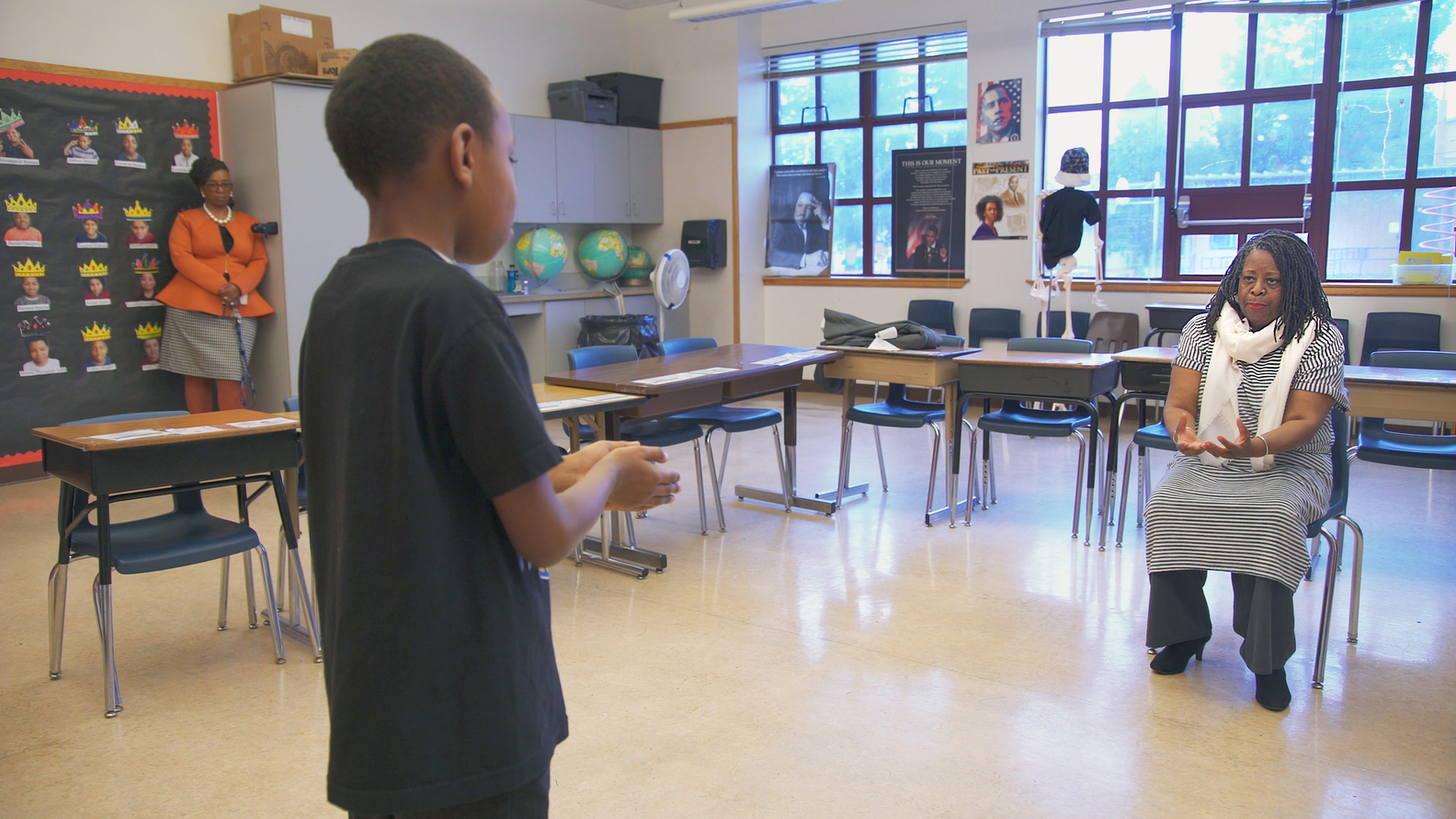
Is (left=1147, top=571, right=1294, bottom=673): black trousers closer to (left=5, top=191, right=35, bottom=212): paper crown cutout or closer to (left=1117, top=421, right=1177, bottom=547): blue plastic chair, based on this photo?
(left=1117, top=421, right=1177, bottom=547): blue plastic chair

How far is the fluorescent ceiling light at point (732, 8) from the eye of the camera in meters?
7.33

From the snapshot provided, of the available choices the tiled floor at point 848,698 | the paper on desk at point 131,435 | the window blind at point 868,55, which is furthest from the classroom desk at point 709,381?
the window blind at point 868,55

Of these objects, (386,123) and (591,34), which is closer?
(386,123)

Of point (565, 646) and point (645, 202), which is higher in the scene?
point (645, 202)

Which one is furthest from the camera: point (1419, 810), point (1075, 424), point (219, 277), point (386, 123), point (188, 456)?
point (219, 277)

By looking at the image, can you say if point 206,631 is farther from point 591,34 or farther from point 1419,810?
point 591,34

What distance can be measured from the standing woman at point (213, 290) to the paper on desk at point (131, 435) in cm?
315

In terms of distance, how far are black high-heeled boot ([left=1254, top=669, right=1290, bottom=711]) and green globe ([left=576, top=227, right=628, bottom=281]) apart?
20.8 feet

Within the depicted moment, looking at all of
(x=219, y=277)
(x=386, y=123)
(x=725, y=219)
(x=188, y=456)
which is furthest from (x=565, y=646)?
(x=725, y=219)

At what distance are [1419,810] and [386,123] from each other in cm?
265

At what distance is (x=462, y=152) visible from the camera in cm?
102

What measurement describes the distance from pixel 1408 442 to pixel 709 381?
2782 mm

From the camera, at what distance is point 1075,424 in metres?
4.70

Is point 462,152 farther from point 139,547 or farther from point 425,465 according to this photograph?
point 139,547
